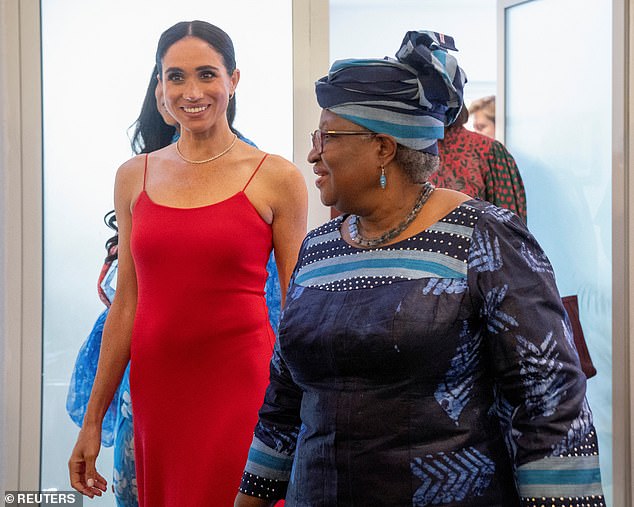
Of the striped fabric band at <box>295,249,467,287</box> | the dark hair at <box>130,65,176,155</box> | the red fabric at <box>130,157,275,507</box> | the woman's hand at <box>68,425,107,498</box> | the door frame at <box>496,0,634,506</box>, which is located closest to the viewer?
the striped fabric band at <box>295,249,467,287</box>

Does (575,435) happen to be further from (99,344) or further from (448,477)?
(99,344)

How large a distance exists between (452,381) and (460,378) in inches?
0.6

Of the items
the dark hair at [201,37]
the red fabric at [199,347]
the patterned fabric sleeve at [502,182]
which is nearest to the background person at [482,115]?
the patterned fabric sleeve at [502,182]

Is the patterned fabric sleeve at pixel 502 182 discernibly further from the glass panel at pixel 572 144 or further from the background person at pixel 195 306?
the background person at pixel 195 306

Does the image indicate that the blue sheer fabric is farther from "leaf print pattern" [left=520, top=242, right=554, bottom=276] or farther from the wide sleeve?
"leaf print pattern" [left=520, top=242, right=554, bottom=276]

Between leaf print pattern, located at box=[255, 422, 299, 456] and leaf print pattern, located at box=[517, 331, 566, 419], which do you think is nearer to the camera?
leaf print pattern, located at box=[517, 331, 566, 419]

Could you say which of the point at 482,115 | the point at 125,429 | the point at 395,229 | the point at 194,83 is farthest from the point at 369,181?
the point at 482,115

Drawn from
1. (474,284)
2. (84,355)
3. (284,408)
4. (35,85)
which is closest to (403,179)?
(474,284)

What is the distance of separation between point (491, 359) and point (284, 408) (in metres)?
0.45

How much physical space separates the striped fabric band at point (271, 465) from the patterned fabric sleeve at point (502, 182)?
4.18ft

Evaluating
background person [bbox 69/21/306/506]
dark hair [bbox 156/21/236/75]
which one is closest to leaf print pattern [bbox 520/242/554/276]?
background person [bbox 69/21/306/506]

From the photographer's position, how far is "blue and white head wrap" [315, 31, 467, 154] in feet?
5.31

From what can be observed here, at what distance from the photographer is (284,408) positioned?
1.76 m

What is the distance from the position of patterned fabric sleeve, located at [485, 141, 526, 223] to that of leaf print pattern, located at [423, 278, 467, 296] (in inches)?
51.4
